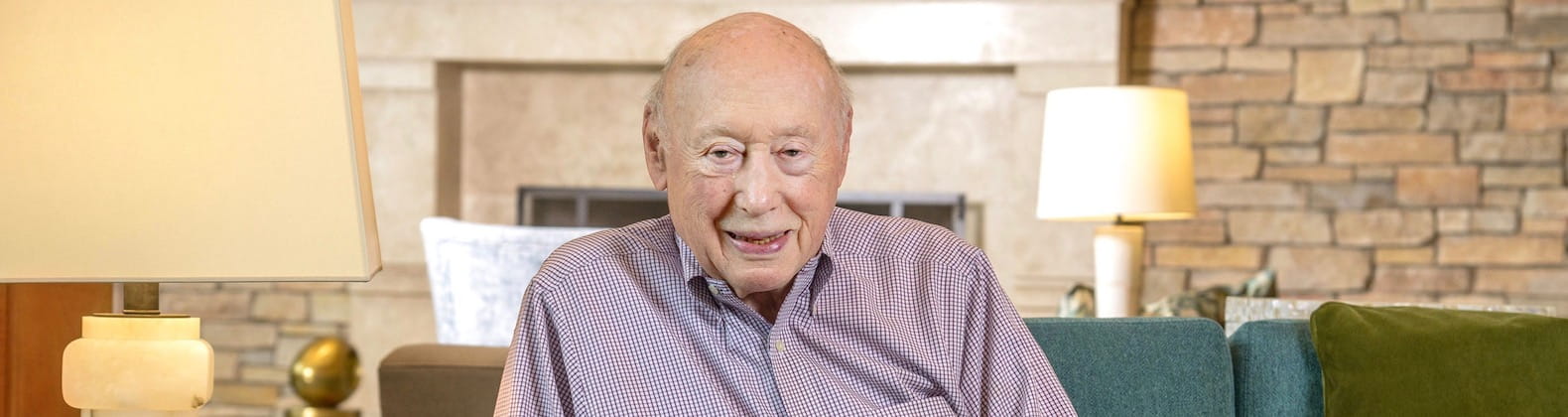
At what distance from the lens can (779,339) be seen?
1.27 metres

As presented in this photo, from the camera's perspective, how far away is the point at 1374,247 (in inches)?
176

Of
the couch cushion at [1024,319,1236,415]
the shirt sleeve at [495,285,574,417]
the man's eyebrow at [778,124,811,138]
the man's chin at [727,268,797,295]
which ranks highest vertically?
the man's eyebrow at [778,124,811,138]

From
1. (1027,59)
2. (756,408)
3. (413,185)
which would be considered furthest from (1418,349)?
(413,185)

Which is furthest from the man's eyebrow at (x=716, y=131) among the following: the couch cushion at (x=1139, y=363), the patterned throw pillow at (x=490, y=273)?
the patterned throw pillow at (x=490, y=273)

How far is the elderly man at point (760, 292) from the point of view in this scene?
3.86ft

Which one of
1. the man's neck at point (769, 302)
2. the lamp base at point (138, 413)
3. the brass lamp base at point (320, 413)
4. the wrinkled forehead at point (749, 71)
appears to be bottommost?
the brass lamp base at point (320, 413)

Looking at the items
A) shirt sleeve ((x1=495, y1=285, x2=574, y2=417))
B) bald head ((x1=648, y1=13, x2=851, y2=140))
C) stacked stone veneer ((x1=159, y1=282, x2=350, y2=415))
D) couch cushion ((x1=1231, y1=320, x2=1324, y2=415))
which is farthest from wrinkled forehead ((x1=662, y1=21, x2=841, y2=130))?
stacked stone veneer ((x1=159, y1=282, x2=350, y2=415))

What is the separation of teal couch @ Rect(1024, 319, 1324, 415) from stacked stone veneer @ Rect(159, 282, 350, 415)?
11.5ft

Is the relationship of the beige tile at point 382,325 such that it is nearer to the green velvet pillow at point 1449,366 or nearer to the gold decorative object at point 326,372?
the gold decorative object at point 326,372

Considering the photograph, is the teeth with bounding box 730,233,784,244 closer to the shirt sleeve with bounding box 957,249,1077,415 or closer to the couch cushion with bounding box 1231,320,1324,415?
the shirt sleeve with bounding box 957,249,1077,415

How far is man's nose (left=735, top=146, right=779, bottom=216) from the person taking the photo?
1.16 metres

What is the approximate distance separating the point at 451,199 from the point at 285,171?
3.53m

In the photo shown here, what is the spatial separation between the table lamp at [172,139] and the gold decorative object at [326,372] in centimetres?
102

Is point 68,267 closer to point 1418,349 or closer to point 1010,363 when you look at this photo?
point 1010,363
